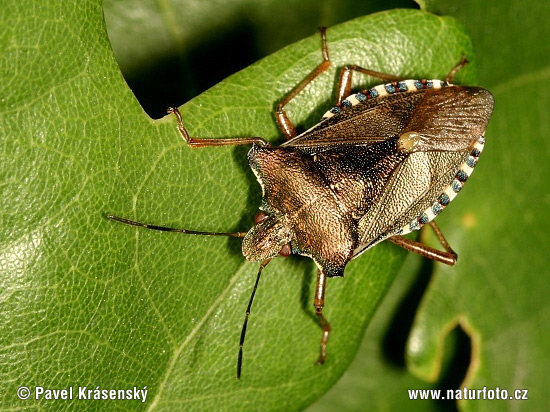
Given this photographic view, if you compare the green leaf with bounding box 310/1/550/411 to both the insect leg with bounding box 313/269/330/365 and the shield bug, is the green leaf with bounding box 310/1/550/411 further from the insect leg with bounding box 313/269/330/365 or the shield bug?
the insect leg with bounding box 313/269/330/365

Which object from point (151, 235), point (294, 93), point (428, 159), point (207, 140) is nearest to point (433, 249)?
point (428, 159)

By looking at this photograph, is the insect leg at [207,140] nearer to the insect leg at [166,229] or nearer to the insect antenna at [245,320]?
the insect leg at [166,229]

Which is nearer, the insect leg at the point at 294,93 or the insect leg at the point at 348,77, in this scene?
the insect leg at the point at 294,93

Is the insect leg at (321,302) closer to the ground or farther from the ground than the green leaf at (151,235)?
closer to the ground

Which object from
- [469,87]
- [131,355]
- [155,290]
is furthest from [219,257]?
[469,87]

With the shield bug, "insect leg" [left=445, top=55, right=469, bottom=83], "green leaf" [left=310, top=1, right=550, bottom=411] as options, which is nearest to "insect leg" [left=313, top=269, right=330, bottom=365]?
the shield bug

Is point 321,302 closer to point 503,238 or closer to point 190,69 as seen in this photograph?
point 503,238

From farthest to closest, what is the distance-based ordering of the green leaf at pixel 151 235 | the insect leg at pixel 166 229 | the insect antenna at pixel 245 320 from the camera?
the insect antenna at pixel 245 320 → the insect leg at pixel 166 229 → the green leaf at pixel 151 235

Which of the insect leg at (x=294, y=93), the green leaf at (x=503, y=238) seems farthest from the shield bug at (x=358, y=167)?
the green leaf at (x=503, y=238)
